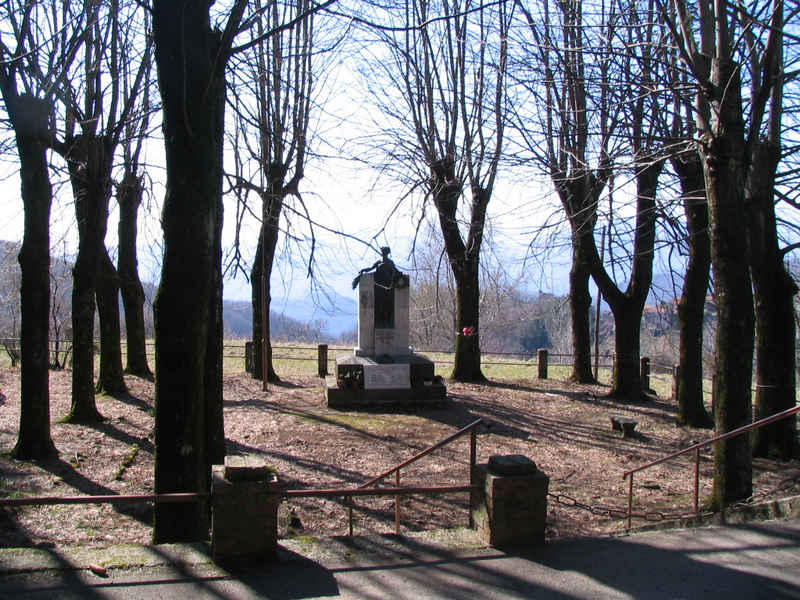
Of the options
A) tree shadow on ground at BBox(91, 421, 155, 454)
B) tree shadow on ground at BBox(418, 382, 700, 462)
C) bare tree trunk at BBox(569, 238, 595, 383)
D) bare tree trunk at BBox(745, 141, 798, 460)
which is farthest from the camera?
bare tree trunk at BBox(569, 238, 595, 383)

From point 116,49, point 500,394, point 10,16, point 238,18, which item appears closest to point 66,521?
point 238,18

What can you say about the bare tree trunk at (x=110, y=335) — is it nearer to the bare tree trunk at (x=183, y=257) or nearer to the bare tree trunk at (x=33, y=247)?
the bare tree trunk at (x=33, y=247)

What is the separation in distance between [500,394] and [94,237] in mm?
9561

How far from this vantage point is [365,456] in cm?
990

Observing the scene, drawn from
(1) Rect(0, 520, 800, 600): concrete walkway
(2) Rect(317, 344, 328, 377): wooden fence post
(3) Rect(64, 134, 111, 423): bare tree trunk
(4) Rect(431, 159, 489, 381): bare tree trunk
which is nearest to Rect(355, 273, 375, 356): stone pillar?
(4) Rect(431, 159, 489, 381): bare tree trunk

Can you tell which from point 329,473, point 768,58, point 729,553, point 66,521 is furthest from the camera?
point 329,473

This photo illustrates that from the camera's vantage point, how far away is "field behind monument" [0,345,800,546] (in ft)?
23.2

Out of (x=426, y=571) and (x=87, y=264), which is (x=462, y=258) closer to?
(x=87, y=264)

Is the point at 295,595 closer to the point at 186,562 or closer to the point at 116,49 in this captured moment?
the point at 186,562

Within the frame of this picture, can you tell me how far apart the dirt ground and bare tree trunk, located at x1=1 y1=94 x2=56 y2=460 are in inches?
40.7

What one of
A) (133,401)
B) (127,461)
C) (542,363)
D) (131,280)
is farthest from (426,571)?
(542,363)

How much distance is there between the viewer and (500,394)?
15867mm

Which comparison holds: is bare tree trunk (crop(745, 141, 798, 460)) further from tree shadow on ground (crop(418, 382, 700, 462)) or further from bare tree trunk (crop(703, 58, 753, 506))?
bare tree trunk (crop(703, 58, 753, 506))

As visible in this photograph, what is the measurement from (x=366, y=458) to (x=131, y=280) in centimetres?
920
